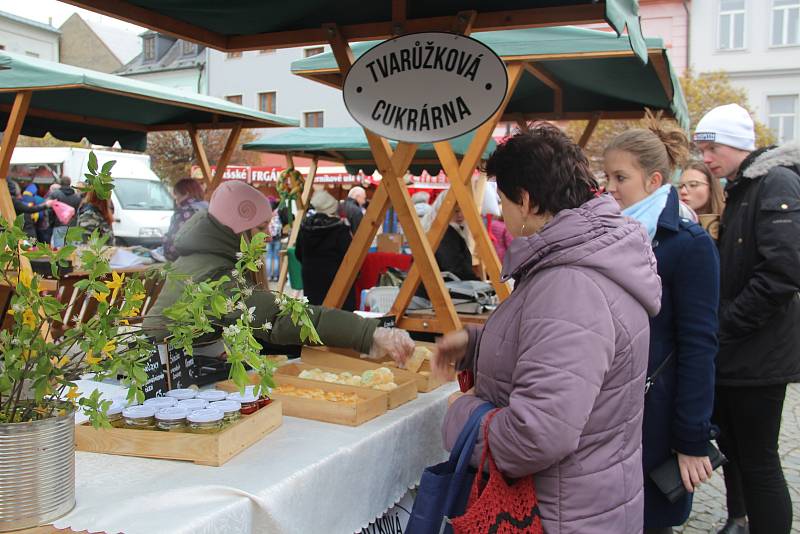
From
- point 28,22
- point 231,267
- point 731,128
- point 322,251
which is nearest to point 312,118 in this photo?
point 28,22

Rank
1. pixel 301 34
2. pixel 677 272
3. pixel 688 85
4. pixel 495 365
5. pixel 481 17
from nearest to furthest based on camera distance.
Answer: pixel 495 365 < pixel 677 272 < pixel 481 17 < pixel 301 34 < pixel 688 85

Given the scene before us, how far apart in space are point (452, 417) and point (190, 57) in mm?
41085

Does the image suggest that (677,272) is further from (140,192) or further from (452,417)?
(140,192)

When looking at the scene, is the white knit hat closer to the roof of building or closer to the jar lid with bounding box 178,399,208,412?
the jar lid with bounding box 178,399,208,412

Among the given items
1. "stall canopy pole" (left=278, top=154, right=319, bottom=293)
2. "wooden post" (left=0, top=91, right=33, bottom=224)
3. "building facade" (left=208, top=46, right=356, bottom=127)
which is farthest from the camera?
"building facade" (left=208, top=46, right=356, bottom=127)

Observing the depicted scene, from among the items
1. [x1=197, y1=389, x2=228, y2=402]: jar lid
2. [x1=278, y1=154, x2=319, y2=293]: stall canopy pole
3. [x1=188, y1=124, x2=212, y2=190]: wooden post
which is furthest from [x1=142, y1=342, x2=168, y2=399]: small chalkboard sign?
[x1=278, y1=154, x2=319, y2=293]: stall canopy pole

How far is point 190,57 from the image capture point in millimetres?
39156

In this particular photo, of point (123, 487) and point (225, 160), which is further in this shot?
point (225, 160)

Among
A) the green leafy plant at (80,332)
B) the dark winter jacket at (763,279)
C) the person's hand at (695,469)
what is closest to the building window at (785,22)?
the dark winter jacket at (763,279)

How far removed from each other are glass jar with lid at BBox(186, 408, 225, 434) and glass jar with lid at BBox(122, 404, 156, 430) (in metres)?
0.10

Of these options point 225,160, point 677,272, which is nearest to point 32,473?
point 677,272

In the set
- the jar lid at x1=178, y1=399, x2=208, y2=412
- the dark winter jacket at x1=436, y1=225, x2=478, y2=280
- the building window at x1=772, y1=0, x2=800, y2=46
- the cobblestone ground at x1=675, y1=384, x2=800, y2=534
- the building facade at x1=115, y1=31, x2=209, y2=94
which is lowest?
the cobblestone ground at x1=675, y1=384, x2=800, y2=534

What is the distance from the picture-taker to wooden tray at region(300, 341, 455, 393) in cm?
260

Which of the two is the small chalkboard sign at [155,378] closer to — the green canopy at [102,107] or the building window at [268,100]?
the green canopy at [102,107]
